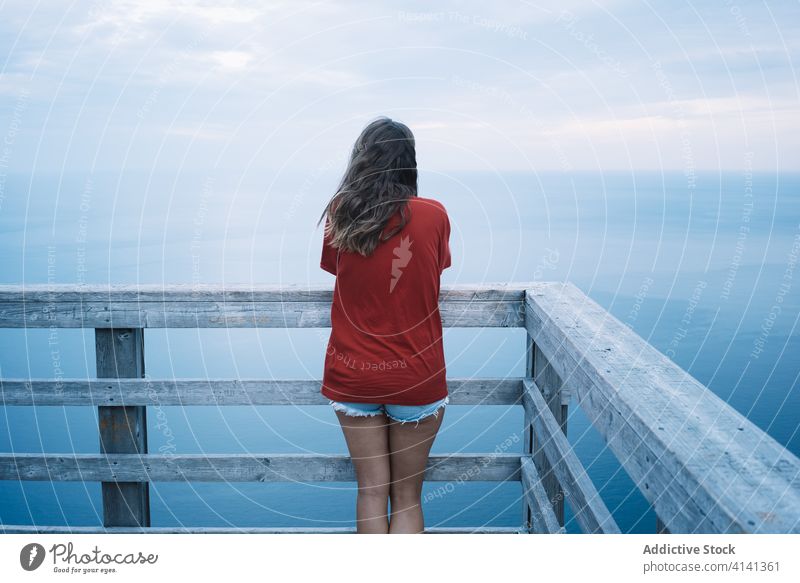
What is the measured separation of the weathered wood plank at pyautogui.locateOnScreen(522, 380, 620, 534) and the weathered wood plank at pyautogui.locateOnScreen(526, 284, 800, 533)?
311 millimetres

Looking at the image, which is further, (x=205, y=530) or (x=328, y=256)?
(x=205, y=530)

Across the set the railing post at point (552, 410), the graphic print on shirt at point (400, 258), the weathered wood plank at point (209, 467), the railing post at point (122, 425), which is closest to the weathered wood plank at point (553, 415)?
the railing post at point (552, 410)

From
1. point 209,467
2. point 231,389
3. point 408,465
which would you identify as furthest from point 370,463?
point 209,467

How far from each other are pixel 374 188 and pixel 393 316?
46 cm

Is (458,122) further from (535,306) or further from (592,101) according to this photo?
(535,306)

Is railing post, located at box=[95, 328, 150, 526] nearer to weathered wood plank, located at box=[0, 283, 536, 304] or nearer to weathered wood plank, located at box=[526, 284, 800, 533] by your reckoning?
weathered wood plank, located at box=[0, 283, 536, 304]

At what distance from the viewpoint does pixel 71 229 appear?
1976 inches

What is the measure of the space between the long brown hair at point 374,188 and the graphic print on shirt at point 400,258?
2.1 inches

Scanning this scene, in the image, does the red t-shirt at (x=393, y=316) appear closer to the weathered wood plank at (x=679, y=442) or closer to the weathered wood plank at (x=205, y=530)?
the weathered wood plank at (x=679, y=442)

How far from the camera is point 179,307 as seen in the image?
300cm

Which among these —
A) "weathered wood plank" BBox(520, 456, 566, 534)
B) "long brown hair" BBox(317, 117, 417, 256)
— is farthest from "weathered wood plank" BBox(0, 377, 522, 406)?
"long brown hair" BBox(317, 117, 417, 256)

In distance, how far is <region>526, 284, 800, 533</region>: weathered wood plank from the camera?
1133 mm

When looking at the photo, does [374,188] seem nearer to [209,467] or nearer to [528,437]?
[528,437]

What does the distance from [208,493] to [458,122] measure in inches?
409
